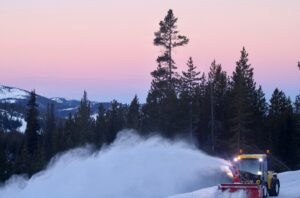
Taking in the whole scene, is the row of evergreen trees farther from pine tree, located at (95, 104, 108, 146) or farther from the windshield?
the windshield

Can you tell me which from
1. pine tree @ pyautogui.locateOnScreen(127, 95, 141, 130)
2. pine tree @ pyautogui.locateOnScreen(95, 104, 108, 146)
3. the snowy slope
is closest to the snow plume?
the snowy slope

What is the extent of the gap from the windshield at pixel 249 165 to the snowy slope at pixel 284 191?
130 cm

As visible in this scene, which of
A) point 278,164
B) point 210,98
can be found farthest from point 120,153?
point 210,98

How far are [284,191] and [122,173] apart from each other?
27.5ft

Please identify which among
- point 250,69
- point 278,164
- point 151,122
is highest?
point 250,69

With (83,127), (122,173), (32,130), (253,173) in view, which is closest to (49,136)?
(83,127)

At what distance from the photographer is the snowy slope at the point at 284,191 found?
18609mm

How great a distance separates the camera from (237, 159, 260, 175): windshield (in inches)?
816

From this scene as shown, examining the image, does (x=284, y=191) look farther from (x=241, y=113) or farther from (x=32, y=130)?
(x=32, y=130)

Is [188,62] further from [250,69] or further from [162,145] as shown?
[162,145]

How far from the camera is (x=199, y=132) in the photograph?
67.7 meters

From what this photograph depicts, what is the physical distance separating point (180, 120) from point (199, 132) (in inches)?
→ 326

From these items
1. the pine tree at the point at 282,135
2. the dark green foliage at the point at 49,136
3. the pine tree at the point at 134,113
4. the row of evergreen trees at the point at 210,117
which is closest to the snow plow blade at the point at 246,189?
the row of evergreen trees at the point at 210,117

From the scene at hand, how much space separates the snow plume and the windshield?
721 mm
